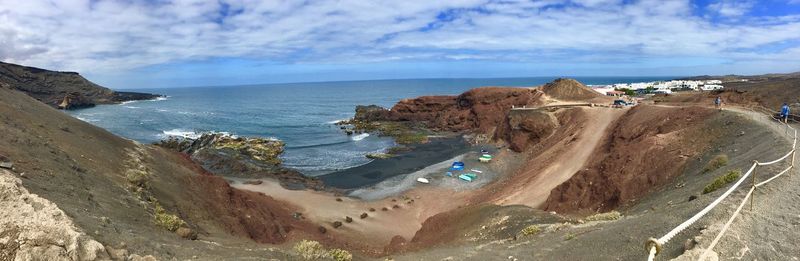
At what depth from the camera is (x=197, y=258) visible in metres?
11.8

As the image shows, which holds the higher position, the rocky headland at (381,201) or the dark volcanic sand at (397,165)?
the rocky headland at (381,201)

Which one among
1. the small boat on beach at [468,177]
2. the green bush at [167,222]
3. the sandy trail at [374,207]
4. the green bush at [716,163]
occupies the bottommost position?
the sandy trail at [374,207]

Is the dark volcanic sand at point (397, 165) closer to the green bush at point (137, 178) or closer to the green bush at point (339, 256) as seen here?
the green bush at point (137, 178)

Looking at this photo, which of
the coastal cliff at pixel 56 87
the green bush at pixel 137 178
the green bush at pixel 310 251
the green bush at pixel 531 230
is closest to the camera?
the green bush at pixel 310 251

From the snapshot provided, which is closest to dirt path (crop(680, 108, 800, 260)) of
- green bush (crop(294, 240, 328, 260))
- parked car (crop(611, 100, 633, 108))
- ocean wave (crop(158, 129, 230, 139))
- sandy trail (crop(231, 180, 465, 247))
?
green bush (crop(294, 240, 328, 260))

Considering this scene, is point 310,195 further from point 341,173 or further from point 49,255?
point 49,255

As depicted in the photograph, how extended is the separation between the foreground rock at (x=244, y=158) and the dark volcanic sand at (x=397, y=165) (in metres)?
3.25

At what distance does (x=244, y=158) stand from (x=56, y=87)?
529 ft

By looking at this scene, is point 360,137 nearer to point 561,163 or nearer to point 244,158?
point 244,158

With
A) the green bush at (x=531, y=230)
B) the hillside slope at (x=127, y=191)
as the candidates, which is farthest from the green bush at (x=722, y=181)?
the hillside slope at (x=127, y=191)

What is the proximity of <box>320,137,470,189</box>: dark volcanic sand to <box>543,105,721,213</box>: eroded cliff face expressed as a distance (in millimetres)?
23167

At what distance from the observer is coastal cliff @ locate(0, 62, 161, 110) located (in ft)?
493

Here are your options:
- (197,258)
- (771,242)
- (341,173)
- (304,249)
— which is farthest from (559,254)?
(341,173)

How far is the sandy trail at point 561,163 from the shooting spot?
34.7 m
